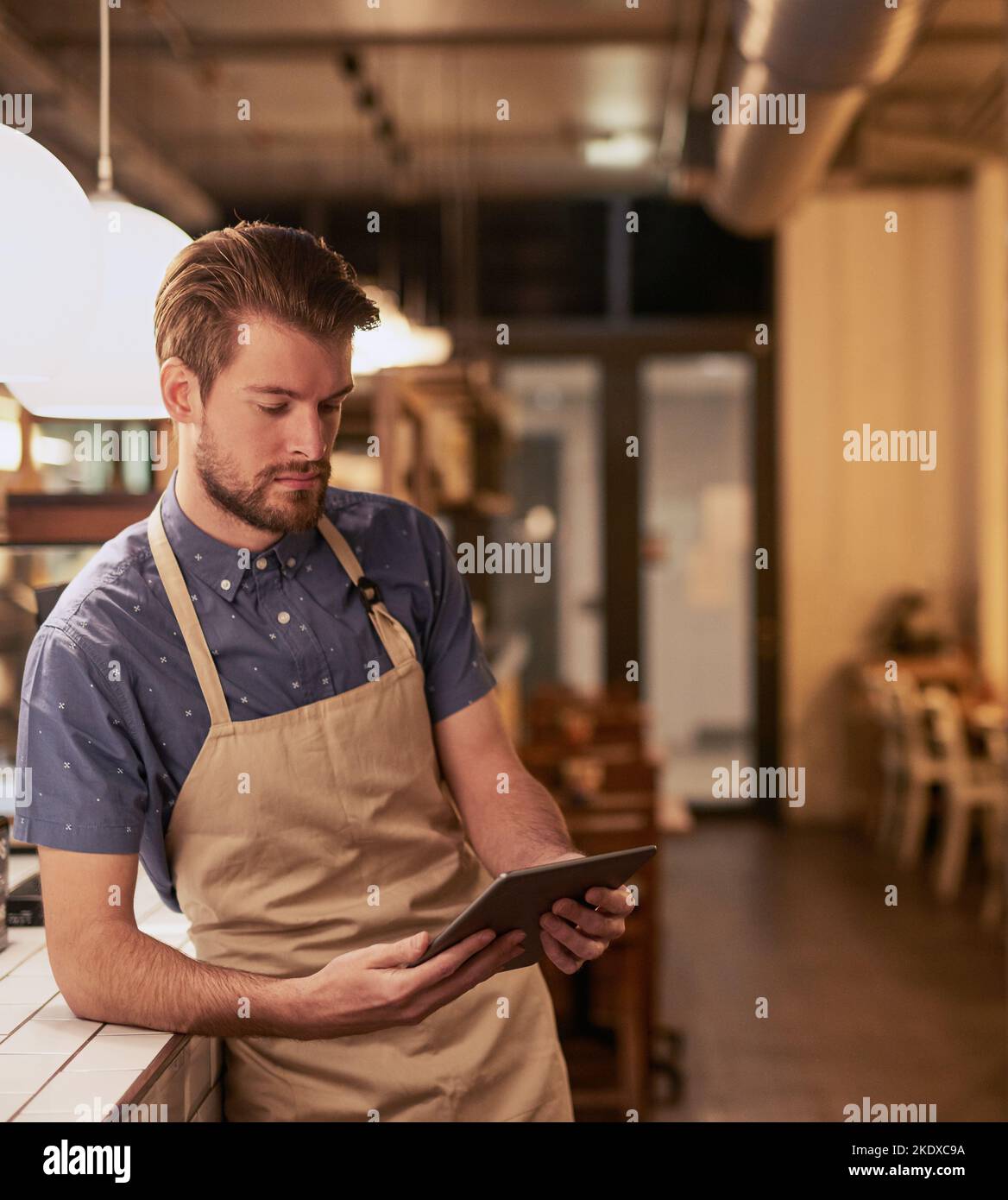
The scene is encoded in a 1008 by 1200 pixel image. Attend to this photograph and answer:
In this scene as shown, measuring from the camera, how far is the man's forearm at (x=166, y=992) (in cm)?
143

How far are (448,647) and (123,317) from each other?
2.05 ft

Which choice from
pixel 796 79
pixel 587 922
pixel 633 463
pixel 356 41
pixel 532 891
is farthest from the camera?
pixel 633 463

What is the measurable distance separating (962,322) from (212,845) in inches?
282

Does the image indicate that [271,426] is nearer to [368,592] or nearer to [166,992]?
[368,592]

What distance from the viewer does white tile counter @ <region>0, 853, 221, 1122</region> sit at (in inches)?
50.0

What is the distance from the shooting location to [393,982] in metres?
1.36

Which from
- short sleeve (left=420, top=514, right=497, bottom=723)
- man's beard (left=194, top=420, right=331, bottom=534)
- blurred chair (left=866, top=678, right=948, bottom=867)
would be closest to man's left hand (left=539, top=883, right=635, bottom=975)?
short sleeve (left=420, top=514, right=497, bottom=723)

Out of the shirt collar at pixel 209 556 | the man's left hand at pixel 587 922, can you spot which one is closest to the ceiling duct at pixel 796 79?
the shirt collar at pixel 209 556

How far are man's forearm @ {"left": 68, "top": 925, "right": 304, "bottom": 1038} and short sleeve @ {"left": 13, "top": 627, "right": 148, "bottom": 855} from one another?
11 cm

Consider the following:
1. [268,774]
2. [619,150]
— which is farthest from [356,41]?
[268,774]

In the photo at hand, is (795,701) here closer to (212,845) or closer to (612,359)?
(612,359)

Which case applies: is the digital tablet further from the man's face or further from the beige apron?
the man's face
